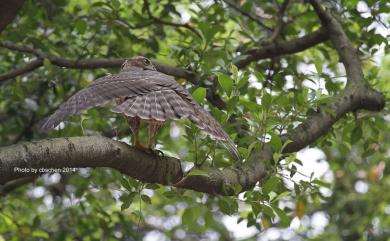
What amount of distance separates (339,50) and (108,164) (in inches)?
107

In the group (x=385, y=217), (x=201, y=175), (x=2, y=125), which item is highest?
(x=201, y=175)

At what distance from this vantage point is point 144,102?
3.12 m

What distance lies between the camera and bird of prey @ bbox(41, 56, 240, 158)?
2.96m

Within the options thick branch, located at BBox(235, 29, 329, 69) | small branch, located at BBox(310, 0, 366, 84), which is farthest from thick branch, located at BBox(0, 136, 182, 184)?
small branch, located at BBox(310, 0, 366, 84)

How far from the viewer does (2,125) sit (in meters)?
5.73

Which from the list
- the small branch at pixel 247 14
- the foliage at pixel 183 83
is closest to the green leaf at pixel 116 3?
the foliage at pixel 183 83

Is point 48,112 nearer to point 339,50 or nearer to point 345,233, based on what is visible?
point 339,50

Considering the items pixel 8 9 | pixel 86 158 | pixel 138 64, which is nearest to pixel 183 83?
pixel 138 64

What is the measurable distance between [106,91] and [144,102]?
0.20 metres

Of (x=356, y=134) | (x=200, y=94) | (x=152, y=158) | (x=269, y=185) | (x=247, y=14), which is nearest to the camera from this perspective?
(x=152, y=158)

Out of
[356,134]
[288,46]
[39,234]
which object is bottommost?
[39,234]

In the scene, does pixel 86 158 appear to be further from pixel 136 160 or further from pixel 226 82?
pixel 226 82

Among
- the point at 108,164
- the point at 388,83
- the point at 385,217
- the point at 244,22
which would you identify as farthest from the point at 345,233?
the point at 108,164

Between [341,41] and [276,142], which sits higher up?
[276,142]
